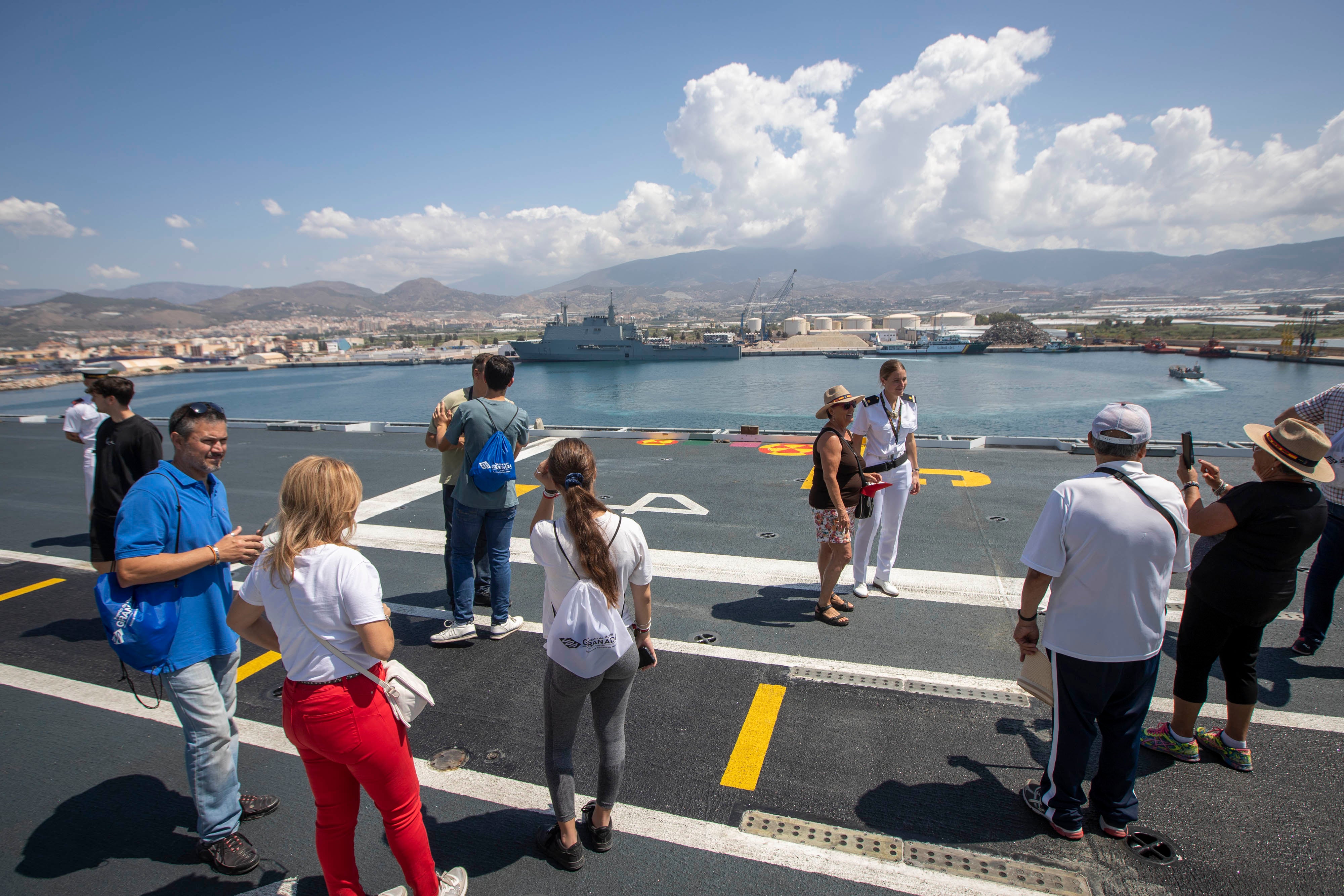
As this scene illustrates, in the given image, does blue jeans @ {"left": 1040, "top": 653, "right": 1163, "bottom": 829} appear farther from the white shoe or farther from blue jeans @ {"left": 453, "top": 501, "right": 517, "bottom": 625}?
blue jeans @ {"left": 453, "top": 501, "right": 517, "bottom": 625}

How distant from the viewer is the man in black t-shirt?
3.53 m

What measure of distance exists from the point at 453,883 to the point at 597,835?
0.53 meters

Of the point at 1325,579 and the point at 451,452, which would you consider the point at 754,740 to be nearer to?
the point at 451,452

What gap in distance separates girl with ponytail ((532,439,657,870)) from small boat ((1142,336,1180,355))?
112180mm

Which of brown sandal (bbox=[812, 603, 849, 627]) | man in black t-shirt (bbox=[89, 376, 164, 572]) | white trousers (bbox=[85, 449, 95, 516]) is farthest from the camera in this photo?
white trousers (bbox=[85, 449, 95, 516])

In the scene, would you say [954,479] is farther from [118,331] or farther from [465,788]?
[118,331]

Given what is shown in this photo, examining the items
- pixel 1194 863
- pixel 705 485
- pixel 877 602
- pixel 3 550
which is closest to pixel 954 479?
pixel 705 485

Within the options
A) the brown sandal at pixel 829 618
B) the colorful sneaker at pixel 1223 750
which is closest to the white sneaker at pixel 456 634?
the brown sandal at pixel 829 618

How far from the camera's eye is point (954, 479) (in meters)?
8.14

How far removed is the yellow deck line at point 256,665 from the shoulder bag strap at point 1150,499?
456 centimetres

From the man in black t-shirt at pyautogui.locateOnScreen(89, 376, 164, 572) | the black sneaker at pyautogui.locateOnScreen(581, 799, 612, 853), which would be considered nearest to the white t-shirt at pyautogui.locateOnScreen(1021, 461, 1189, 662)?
the black sneaker at pyautogui.locateOnScreen(581, 799, 612, 853)

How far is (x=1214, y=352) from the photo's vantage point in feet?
260

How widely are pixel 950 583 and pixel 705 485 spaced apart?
375cm

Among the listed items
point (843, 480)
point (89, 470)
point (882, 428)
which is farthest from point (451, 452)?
point (89, 470)
